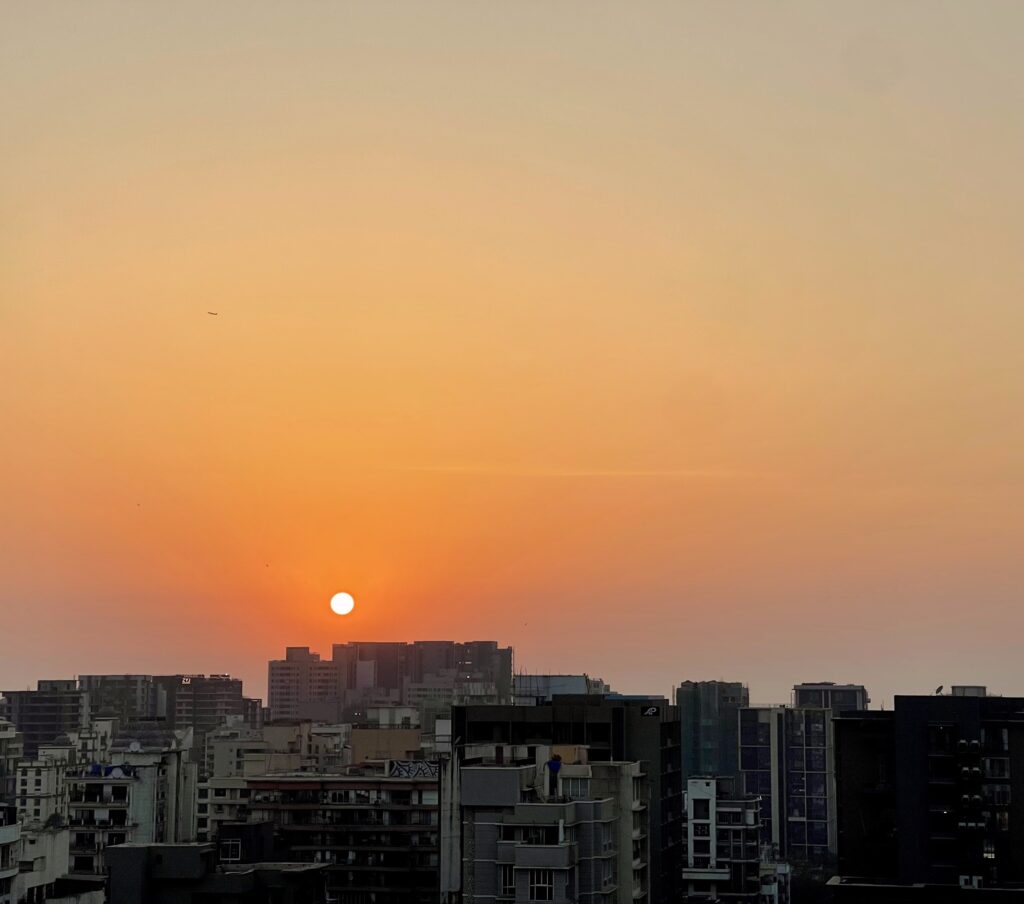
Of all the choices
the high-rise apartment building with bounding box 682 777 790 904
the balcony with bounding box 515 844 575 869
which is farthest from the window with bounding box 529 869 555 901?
the high-rise apartment building with bounding box 682 777 790 904

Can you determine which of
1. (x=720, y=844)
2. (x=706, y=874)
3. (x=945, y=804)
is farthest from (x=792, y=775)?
(x=945, y=804)

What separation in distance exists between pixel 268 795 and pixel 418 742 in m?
43.3

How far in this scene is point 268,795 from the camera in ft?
309

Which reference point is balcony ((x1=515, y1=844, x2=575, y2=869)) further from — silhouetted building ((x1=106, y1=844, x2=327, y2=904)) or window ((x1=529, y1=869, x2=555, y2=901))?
silhouetted building ((x1=106, y1=844, x2=327, y2=904))

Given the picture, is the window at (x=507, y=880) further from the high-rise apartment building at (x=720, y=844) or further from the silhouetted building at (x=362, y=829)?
the high-rise apartment building at (x=720, y=844)

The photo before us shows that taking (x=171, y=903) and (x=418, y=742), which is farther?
(x=418, y=742)

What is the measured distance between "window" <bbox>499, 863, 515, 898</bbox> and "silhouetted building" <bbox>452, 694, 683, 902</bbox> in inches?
745

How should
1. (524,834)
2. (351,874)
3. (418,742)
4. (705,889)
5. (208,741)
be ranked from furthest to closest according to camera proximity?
1. (208,741)
2. (418,742)
3. (705,889)
4. (351,874)
5. (524,834)

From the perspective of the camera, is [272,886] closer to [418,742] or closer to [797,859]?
[418,742]

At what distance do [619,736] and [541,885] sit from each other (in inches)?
914

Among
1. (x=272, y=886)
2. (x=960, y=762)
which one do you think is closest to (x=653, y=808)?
(x=960, y=762)

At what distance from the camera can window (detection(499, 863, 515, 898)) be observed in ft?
209

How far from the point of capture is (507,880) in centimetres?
6406

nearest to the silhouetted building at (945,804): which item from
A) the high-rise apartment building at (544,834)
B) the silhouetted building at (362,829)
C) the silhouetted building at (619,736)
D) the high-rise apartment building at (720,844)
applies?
the high-rise apartment building at (544,834)
